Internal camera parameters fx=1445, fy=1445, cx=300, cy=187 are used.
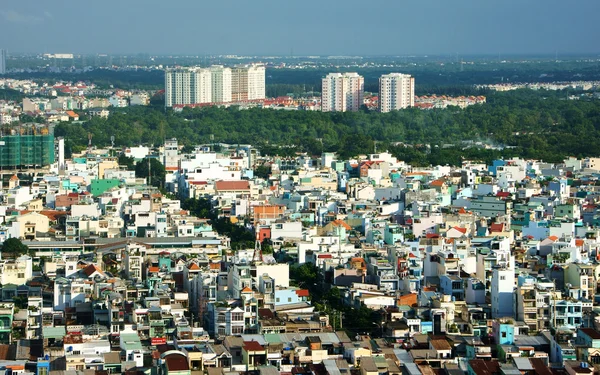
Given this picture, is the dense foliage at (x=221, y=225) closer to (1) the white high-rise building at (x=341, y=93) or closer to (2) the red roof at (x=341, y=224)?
(2) the red roof at (x=341, y=224)

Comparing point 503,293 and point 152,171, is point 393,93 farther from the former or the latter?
point 503,293

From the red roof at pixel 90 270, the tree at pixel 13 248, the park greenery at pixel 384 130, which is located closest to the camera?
the red roof at pixel 90 270

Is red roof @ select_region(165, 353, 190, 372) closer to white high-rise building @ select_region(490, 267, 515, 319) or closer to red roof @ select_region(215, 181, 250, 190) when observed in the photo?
white high-rise building @ select_region(490, 267, 515, 319)

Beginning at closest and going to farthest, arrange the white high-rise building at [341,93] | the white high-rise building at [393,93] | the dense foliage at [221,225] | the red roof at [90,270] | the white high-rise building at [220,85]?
1. the red roof at [90,270]
2. the dense foliage at [221,225]
3. the white high-rise building at [393,93]
4. the white high-rise building at [341,93]
5. the white high-rise building at [220,85]

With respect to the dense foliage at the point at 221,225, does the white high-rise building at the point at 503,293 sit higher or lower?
higher

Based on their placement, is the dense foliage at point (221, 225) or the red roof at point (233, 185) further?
the red roof at point (233, 185)

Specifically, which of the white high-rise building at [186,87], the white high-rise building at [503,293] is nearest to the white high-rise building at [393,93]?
the white high-rise building at [186,87]
